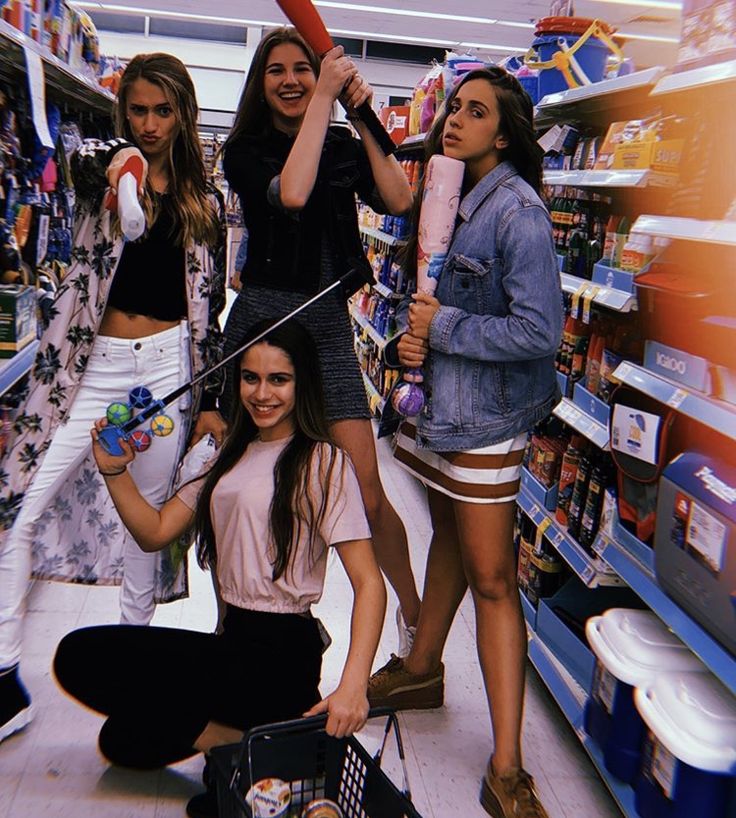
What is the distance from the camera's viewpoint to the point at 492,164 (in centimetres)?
191

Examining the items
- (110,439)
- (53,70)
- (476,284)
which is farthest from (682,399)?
(53,70)

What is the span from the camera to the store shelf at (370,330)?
5055mm

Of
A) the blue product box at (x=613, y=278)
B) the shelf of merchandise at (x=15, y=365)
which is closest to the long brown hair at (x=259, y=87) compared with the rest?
the shelf of merchandise at (x=15, y=365)

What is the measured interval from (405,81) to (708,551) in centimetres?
1285

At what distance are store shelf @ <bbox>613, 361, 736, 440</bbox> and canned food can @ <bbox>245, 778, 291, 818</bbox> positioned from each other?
101cm

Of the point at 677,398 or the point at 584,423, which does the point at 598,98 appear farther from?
the point at 677,398

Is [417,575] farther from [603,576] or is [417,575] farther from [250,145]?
[250,145]

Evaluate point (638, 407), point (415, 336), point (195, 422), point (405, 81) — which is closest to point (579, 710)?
point (638, 407)

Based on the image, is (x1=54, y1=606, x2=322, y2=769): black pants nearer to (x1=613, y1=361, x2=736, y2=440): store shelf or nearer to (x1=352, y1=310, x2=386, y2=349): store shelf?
(x1=613, y1=361, x2=736, y2=440): store shelf

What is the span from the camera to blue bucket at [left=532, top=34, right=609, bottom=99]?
2594mm

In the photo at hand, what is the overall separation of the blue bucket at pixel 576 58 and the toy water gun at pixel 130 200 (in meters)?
1.45

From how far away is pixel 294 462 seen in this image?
1.78 metres

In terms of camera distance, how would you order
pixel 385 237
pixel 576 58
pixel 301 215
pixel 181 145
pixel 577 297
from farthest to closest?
1. pixel 385 237
2. pixel 576 58
3. pixel 577 297
4. pixel 181 145
5. pixel 301 215

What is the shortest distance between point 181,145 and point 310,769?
1.45 metres
